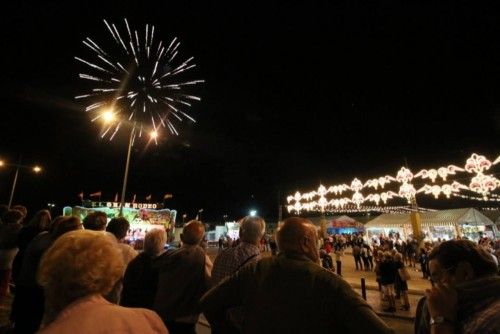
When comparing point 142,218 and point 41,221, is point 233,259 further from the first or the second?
point 142,218

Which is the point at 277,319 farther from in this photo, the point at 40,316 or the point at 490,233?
the point at 490,233

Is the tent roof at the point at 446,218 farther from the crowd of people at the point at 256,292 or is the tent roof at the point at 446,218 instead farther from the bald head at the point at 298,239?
the bald head at the point at 298,239

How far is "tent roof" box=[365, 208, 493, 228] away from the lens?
2300cm

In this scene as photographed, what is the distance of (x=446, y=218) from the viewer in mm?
24141

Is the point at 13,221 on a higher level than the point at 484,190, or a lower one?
lower

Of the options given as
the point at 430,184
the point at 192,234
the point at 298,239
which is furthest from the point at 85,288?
the point at 430,184

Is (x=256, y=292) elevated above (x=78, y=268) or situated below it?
below

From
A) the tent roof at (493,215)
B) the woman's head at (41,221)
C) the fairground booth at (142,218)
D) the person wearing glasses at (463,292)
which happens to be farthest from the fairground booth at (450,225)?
the woman's head at (41,221)

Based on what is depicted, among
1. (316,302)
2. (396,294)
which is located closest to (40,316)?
(316,302)

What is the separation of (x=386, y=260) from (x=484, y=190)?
6.13m

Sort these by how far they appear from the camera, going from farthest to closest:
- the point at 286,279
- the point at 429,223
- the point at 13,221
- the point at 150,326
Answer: the point at 429,223 → the point at 13,221 → the point at 286,279 → the point at 150,326

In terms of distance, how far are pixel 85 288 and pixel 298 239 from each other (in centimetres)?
139

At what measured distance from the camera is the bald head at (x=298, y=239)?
2189 millimetres

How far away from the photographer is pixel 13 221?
577cm
